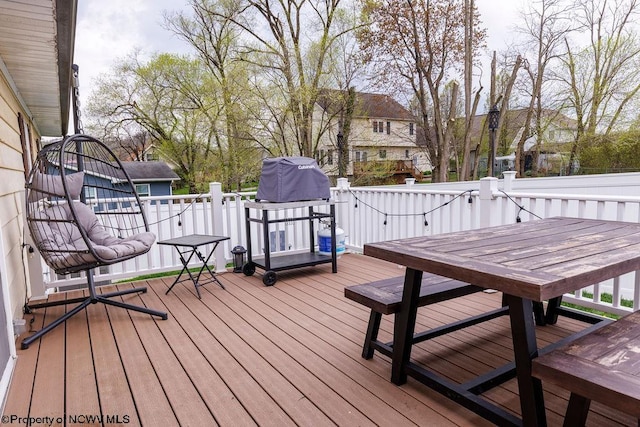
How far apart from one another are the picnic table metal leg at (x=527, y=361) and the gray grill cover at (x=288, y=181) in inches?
112

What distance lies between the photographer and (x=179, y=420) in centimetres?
172

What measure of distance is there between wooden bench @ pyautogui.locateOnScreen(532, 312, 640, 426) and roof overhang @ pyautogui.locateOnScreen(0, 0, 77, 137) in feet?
9.11

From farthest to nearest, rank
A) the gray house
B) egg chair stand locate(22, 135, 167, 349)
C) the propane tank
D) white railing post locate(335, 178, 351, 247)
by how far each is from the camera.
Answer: the gray house
white railing post locate(335, 178, 351, 247)
the propane tank
egg chair stand locate(22, 135, 167, 349)

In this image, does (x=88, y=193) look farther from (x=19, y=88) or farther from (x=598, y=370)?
(x=598, y=370)

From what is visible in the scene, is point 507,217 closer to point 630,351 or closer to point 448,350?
point 448,350

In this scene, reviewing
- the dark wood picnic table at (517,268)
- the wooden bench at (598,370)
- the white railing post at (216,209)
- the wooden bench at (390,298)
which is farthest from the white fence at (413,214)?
the wooden bench at (598,370)

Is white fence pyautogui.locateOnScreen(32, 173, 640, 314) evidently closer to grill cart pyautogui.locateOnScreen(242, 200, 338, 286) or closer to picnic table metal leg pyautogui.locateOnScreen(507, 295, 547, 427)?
grill cart pyautogui.locateOnScreen(242, 200, 338, 286)

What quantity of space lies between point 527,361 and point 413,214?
9.68 feet

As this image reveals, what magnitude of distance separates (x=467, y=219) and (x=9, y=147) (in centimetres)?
446

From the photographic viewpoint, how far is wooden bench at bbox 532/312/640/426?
1.09m

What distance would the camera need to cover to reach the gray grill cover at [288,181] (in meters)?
4.05

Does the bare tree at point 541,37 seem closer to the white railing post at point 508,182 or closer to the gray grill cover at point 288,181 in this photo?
the white railing post at point 508,182

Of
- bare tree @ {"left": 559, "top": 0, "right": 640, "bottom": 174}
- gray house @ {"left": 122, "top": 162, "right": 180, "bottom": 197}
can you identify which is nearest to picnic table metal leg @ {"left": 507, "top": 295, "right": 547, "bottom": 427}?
bare tree @ {"left": 559, "top": 0, "right": 640, "bottom": 174}

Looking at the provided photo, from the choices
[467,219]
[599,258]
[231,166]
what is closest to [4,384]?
[599,258]
